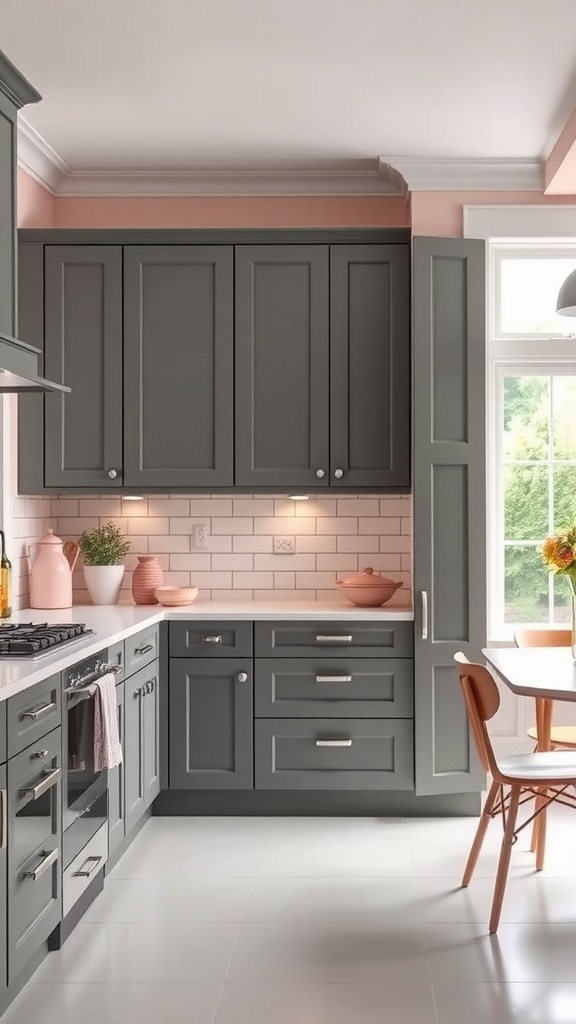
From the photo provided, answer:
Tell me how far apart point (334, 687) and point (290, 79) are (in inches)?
100

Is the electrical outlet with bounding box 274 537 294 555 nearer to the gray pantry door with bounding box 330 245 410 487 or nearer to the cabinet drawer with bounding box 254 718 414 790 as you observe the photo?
the gray pantry door with bounding box 330 245 410 487

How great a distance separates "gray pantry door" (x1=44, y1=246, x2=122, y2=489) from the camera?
189 inches

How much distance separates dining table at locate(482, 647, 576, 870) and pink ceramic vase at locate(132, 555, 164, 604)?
175cm

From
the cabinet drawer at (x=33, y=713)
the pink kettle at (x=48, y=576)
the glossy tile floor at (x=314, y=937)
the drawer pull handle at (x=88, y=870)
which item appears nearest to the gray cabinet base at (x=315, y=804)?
the glossy tile floor at (x=314, y=937)

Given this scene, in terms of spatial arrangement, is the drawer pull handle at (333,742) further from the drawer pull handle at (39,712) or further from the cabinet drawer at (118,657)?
the drawer pull handle at (39,712)

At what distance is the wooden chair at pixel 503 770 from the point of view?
331 cm

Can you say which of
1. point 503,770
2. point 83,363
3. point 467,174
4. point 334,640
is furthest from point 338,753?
point 467,174

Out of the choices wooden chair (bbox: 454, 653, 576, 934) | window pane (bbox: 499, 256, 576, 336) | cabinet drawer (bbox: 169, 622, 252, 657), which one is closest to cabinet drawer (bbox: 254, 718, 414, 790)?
cabinet drawer (bbox: 169, 622, 252, 657)

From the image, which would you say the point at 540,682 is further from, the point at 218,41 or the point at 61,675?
the point at 218,41

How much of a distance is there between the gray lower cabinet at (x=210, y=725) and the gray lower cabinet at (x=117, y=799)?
2.22 feet

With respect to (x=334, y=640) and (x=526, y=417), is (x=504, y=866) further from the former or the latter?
(x=526, y=417)

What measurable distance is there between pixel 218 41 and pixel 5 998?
10.3ft

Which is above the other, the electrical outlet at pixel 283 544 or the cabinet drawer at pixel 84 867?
the electrical outlet at pixel 283 544

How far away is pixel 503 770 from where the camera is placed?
3.44 meters
